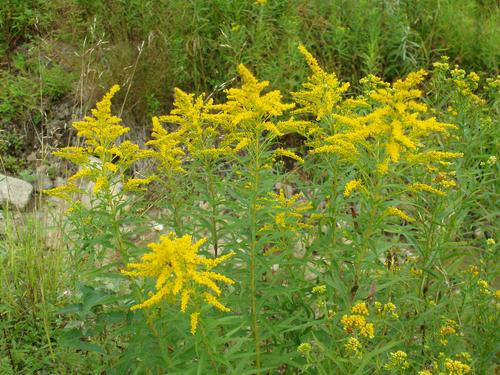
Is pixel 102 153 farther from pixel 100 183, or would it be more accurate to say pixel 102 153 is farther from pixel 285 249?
pixel 285 249

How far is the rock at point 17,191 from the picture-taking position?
15.5 ft

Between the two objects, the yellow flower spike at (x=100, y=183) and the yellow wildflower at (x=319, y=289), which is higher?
the yellow flower spike at (x=100, y=183)

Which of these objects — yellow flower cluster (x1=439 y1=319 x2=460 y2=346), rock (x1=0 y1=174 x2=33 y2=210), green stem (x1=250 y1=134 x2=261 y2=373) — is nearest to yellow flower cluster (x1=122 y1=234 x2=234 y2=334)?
green stem (x1=250 y1=134 x2=261 y2=373)

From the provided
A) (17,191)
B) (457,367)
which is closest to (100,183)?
(457,367)

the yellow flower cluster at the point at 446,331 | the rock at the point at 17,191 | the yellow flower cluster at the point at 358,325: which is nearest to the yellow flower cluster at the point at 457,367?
the yellow flower cluster at the point at 358,325

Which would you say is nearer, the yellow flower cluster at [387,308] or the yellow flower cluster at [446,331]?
the yellow flower cluster at [387,308]

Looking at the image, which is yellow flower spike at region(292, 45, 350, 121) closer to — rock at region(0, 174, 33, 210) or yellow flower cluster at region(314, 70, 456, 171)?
yellow flower cluster at region(314, 70, 456, 171)

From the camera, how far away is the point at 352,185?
1956mm

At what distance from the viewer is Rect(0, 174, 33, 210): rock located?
4.74 meters

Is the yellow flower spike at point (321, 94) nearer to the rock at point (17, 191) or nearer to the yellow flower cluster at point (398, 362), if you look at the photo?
the yellow flower cluster at point (398, 362)

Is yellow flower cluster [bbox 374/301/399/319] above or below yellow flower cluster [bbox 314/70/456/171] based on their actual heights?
below

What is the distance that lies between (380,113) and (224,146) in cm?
70

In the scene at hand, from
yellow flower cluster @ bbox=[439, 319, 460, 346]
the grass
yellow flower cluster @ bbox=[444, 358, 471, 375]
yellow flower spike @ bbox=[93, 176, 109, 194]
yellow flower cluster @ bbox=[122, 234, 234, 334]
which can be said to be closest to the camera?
yellow flower cluster @ bbox=[122, 234, 234, 334]

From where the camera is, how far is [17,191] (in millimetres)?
4852
